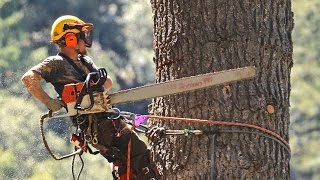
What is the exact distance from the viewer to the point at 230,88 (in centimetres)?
474

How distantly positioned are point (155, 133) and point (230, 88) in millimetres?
421

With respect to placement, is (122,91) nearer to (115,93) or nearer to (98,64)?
(115,93)

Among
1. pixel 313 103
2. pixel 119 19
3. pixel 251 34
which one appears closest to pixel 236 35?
pixel 251 34

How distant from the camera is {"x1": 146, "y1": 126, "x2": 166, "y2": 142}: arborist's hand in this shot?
4.86 meters

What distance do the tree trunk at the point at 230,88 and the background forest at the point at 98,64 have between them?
9073 mm

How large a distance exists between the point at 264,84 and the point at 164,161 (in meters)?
0.60

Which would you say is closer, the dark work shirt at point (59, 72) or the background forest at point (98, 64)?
the dark work shirt at point (59, 72)

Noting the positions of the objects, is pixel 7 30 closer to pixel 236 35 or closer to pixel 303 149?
pixel 303 149

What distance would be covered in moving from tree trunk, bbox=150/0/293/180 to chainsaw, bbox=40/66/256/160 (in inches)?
7.3

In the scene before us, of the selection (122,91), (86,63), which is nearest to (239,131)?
(122,91)

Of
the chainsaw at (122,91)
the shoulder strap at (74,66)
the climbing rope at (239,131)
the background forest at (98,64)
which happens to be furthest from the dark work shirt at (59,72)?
the background forest at (98,64)

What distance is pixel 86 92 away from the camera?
4637 millimetres

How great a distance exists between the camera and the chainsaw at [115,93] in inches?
179

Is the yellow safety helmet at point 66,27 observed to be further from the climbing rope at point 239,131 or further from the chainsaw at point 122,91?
the climbing rope at point 239,131
